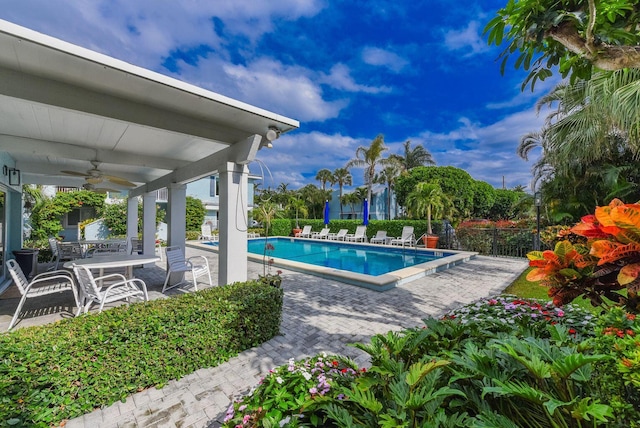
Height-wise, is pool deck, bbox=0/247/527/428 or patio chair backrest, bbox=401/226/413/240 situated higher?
patio chair backrest, bbox=401/226/413/240

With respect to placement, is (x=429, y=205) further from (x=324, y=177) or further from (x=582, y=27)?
(x=324, y=177)

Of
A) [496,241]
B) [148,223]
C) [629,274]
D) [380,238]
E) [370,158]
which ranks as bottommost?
[380,238]

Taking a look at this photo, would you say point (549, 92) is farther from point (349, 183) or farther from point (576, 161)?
point (349, 183)

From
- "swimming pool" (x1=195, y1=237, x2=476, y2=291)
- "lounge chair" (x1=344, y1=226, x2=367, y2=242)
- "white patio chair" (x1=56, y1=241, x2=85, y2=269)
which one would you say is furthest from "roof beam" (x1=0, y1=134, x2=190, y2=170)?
"lounge chair" (x1=344, y1=226, x2=367, y2=242)

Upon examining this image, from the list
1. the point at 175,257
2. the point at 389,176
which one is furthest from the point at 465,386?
the point at 389,176

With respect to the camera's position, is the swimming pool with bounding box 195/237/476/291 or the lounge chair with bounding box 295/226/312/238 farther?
the lounge chair with bounding box 295/226/312/238

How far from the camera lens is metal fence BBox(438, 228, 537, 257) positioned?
11691 mm

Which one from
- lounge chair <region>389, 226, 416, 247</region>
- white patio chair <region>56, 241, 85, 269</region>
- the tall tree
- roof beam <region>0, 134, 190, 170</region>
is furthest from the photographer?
lounge chair <region>389, 226, 416, 247</region>

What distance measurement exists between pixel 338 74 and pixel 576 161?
11.9 metres

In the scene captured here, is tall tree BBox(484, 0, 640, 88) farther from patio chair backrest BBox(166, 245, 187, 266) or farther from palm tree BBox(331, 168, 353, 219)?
palm tree BBox(331, 168, 353, 219)

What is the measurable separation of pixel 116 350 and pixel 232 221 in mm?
2182

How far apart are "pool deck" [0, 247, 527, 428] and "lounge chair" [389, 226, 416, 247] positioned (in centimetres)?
626

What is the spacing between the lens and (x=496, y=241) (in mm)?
12328

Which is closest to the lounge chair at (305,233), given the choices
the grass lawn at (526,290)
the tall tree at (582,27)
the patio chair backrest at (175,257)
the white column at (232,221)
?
the patio chair backrest at (175,257)
